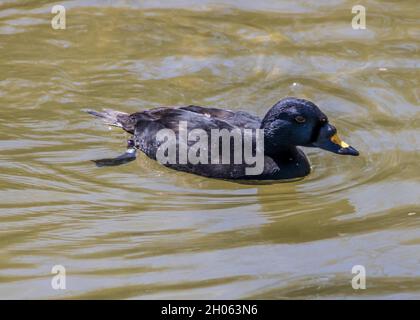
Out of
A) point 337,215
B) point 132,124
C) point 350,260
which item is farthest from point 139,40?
point 350,260

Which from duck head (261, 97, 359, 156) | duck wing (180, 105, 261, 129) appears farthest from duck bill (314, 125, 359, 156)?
duck wing (180, 105, 261, 129)

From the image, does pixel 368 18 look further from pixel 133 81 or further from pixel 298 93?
pixel 133 81

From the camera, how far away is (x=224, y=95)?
38.5ft

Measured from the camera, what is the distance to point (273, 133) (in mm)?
10102

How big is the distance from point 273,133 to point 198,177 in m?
0.86

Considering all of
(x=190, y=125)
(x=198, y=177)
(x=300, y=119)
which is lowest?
(x=198, y=177)

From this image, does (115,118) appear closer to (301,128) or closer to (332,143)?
(301,128)

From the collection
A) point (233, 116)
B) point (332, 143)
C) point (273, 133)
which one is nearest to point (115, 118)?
point (233, 116)

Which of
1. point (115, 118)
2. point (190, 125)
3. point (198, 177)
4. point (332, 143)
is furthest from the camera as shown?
point (115, 118)

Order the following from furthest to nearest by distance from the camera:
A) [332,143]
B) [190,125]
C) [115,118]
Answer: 1. [115,118]
2. [190,125]
3. [332,143]

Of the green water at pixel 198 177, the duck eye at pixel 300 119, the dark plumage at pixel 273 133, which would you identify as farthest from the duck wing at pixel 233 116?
the green water at pixel 198 177

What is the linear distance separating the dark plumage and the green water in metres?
0.14

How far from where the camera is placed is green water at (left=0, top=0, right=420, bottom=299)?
26.1ft

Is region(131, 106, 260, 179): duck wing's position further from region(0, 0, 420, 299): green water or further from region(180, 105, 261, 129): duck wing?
region(0, 0, 420, 299): green water
